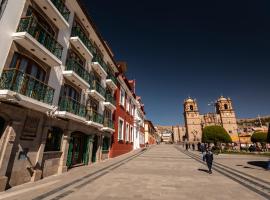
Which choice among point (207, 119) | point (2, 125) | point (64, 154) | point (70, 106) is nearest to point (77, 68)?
point (70, 106)

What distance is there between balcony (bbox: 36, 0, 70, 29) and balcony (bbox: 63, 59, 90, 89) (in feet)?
7.58

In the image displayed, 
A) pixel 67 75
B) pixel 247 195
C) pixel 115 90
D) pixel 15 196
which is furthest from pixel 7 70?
pixel 115 90

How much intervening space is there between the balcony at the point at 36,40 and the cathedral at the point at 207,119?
90781 millimetres

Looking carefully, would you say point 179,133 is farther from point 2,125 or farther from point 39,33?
point 2,125

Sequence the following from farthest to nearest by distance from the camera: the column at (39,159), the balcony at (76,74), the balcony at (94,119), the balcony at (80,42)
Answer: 1. the balcony at (94,119)
2. the balcony at (80,42)
3. the balcony at (76,74)
4. the column at (39,159)

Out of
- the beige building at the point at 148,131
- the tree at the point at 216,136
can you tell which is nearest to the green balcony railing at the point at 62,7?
the tree at the point at 216,136

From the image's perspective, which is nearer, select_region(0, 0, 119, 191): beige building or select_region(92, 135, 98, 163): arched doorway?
select_region(0, 0, 119, 191): beige building

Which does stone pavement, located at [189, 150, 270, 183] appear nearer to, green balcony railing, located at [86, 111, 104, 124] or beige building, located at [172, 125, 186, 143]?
green balcony railing, located at [86, 111, 104, 124]

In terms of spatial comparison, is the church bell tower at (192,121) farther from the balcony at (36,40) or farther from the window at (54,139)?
the balcony at (36,40)

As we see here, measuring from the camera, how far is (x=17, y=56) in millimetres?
7426

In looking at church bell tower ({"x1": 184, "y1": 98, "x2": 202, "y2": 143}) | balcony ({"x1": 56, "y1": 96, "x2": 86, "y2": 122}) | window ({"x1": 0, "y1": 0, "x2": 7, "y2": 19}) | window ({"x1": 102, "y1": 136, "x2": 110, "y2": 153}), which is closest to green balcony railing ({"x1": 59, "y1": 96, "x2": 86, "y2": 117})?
balcony ({"x1": 56, "y1": 96, "x2": 86, "y2": 122})

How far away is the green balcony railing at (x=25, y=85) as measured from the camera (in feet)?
21.2

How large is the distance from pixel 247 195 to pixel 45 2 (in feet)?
40.3

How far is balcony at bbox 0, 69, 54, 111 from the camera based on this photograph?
619cm
